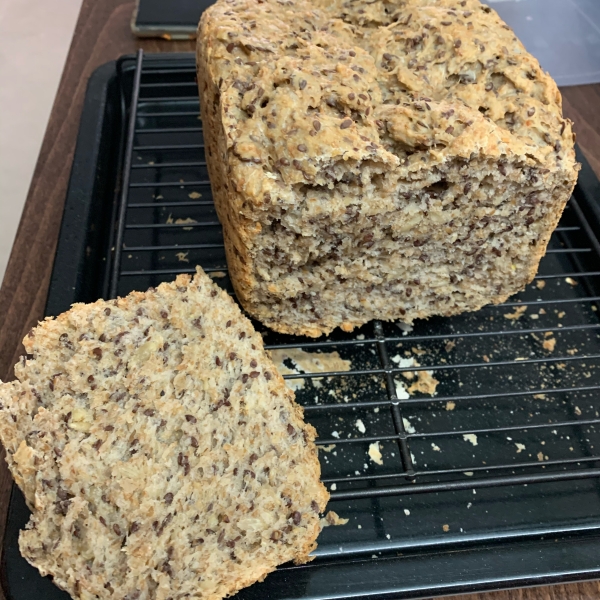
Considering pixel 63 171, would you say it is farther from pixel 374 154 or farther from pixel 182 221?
pixel 374 154

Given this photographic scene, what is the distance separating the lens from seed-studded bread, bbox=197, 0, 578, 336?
139cm

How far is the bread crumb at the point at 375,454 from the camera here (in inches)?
65.9

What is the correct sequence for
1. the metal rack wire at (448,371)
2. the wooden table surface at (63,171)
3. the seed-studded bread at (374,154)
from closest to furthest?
the seed-studded bread at (374,154)
the metal rack wire at (448,371)
the wooden table surface at (63,171)

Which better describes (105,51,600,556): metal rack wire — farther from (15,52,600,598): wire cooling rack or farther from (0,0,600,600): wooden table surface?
(0,0,600,600): wooden table surface

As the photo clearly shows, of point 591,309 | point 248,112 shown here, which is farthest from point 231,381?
point 591,309

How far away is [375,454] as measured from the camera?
5.53 feet

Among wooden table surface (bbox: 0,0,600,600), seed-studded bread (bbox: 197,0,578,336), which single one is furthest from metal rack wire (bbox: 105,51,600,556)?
wooden table surface (bbox: 0,0,600,600)

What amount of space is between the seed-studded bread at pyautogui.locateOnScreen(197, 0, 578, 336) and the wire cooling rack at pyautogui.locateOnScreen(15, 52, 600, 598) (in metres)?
0.17

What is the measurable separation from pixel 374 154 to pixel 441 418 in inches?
34.8

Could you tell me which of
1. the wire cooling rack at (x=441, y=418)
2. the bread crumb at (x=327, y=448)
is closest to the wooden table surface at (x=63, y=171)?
the wire cooling rack at (x=441, y=418)

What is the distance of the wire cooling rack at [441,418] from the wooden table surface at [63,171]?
0.16 meters

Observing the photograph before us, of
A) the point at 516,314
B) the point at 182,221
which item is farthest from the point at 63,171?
the point at 516,314

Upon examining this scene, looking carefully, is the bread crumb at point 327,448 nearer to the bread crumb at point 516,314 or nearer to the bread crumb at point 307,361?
the bread crumb at point 307,361

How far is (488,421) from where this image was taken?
1760 mm
